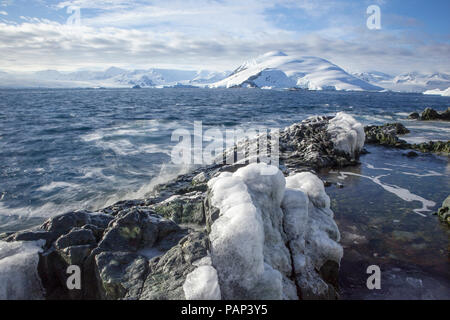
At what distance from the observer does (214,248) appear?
4418 mm

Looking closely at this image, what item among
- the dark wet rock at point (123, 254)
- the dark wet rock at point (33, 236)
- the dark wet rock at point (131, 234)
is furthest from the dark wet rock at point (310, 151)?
the dark wet rock at point (33, 236)

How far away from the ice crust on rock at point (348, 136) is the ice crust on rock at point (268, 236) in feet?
35.3

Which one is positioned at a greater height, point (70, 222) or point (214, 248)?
point (214, 248)

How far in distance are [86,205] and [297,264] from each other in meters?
9.28

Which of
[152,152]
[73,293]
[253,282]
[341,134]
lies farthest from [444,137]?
[73,293]

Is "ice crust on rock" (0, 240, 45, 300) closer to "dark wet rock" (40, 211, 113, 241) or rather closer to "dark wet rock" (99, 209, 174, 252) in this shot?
"dark wet rock" (40, 211, 113, 241)

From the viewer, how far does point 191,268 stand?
448 cm

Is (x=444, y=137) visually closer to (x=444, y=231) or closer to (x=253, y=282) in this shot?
(x=444, y=231)

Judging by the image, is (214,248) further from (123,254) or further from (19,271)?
(19,271)

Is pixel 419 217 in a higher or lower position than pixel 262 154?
lower

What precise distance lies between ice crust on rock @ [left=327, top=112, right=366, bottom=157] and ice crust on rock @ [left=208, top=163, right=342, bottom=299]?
35.3 feet

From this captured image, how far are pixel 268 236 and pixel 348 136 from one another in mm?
13902

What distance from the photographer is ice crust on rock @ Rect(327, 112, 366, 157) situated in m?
16.8

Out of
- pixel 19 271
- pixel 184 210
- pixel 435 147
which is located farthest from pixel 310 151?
pixel 19 271
